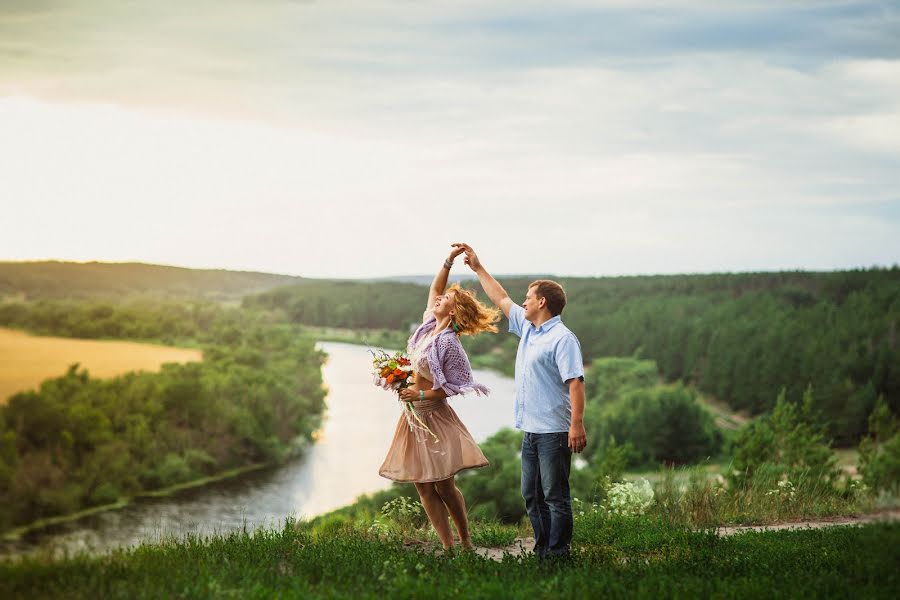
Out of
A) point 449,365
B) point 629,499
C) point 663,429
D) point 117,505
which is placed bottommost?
point 117,505

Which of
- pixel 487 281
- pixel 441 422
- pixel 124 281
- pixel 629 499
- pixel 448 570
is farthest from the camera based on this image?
pixel 124 281

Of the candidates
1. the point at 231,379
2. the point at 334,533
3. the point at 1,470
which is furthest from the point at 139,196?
the point at 334,533

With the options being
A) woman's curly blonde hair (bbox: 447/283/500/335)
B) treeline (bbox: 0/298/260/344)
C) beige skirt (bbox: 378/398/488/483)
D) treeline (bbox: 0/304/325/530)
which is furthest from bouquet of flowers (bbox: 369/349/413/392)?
treeline (bbox: 0/298/260/344)

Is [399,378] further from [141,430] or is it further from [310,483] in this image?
[310,483]

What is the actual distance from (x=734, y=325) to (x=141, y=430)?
93.7 m

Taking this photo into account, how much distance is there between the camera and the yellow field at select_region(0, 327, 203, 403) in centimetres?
8719

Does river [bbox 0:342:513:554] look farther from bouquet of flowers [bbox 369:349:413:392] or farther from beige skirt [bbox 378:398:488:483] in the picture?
bouquet of flowers [bbox 369:349:413:392]

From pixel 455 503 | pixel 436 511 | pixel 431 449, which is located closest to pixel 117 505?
pixel 436 511

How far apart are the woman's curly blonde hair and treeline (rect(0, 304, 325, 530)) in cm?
6248

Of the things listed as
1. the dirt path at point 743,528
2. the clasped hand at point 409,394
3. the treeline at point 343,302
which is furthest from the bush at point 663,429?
the clasped hand at point 409,394

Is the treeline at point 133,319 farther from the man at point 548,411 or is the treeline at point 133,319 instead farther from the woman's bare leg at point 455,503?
the man at point 548,411

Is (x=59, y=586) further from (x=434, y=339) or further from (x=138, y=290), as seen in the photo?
(x=138, y=290)

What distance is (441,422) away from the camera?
23.7 feet

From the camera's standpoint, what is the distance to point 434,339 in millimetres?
7219
